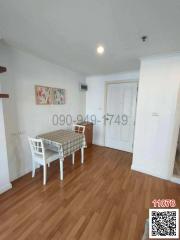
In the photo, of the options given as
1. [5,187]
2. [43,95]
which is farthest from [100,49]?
[5,187]

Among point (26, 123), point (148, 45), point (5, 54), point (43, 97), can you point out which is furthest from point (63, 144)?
point (148, 45)

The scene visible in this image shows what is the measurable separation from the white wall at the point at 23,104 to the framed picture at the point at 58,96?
0.12 meters

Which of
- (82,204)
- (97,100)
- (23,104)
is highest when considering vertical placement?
(97,100)

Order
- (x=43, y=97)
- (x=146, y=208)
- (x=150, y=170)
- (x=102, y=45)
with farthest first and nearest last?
(x=43, y=97) → (x=150, y=170) → (x=102, y=45) → (x=146, y=208)

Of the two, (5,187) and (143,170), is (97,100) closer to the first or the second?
(143,170)

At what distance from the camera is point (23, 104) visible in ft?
7.83

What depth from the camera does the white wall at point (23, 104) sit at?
215cm

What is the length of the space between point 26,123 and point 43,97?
0.66 m

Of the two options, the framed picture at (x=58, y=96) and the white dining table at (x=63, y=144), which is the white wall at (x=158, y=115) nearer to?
the white dining table at (x=63, y=144)

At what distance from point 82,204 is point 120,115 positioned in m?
2.55

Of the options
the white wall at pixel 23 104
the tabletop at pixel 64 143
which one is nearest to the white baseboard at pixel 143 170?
the tabletop at pixel 64 143

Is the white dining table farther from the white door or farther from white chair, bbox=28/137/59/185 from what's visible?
the white door

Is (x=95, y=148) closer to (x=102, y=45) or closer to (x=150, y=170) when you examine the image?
(x=150, y=170)

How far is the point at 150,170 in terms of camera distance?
2576 mm
